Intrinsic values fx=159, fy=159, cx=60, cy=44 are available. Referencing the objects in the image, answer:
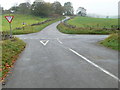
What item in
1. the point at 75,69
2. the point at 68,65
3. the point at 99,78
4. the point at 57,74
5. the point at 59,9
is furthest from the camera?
the point at 59,9

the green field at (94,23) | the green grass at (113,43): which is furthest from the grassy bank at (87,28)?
the green grass at (113,43)

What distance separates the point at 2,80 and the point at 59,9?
122618 millimetres

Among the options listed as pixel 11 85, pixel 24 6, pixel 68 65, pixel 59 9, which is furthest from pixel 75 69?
pixel 59 9

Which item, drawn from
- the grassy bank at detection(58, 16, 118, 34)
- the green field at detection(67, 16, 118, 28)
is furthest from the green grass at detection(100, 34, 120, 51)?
the green field at detection(67, 16, 118, 28)

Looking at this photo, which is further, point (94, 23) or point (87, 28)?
point (94, 23)

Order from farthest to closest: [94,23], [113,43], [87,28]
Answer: [94,23], [87,28], [113,43]

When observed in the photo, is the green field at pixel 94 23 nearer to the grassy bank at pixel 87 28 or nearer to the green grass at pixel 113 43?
the grassy bank at pixel 87 28

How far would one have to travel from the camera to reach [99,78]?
19.3ft

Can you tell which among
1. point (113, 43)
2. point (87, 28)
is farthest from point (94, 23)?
point (113, 43)

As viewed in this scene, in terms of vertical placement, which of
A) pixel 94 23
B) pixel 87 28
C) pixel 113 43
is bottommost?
pixel 113 43

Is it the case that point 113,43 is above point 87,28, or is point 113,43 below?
below

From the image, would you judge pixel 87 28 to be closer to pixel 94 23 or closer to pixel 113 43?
pixel 113 43

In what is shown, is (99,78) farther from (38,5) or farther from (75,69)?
(38,5)

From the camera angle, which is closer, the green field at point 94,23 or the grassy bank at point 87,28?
the grassy bank at point 87,28
